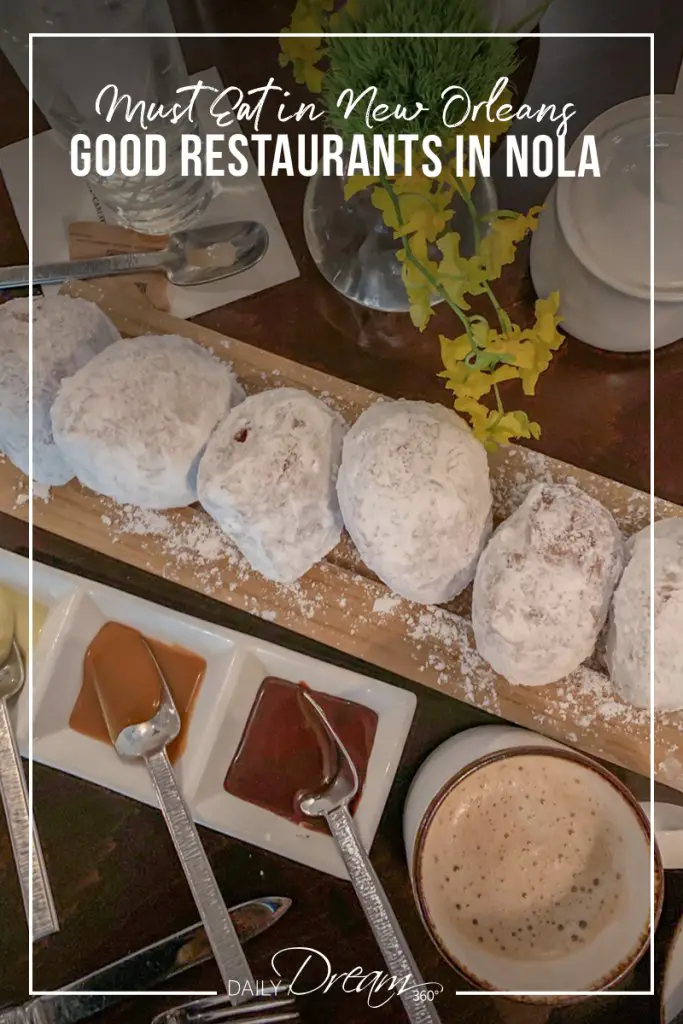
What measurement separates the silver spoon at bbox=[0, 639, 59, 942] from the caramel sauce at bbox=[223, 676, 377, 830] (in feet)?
0.62

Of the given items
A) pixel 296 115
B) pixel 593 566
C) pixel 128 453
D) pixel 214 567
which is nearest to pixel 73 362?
pixel 128 453

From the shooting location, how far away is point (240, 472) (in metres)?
0.66

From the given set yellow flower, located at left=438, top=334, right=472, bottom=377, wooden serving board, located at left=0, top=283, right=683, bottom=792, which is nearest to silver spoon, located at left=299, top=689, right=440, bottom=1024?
wooden serving board, located at left=0, top=283, right=683, bottom=792

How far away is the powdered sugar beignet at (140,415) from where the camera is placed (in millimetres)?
669

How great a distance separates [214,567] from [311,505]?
5.2 inches

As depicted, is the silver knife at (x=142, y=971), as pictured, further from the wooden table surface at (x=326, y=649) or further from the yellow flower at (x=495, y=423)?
the yellow flower at (x=495, y=423)

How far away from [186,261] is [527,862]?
0.61m

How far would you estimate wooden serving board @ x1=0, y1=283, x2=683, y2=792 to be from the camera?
72 cm

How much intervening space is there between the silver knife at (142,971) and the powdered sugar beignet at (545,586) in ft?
1.04

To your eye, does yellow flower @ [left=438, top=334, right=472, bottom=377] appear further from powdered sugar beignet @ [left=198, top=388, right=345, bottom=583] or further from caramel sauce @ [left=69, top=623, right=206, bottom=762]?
caramel sauce @ [left=69, top=623, right=206, bottom=762]

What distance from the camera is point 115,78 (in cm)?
76

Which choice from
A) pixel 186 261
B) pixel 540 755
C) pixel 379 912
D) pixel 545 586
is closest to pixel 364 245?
pixel 186 261

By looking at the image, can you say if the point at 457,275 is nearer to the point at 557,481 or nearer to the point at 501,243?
the point at 501,243

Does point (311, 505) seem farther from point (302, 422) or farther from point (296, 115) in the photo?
point (296, 115)
